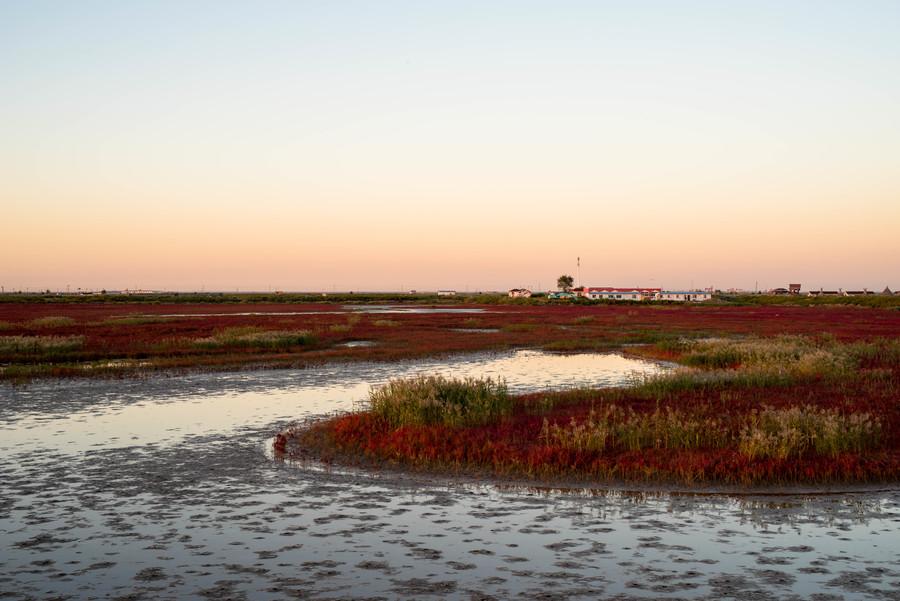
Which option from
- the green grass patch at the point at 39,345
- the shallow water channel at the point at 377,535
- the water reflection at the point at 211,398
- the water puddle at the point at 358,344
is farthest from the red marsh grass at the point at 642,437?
the green grass patch at the point at 39,345

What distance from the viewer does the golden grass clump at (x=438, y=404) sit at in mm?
19641

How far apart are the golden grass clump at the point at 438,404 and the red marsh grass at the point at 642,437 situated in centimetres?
6

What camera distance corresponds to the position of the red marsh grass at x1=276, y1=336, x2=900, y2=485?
1520cm

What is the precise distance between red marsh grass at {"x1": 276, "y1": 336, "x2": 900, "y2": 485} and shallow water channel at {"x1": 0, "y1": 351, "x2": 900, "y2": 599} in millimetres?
1074

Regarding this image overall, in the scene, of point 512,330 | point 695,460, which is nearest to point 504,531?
point 695,460

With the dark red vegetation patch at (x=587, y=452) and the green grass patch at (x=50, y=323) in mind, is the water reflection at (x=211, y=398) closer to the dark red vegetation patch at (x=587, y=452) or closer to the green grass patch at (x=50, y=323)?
the dark red vegetation patch at (x=587, y=452)

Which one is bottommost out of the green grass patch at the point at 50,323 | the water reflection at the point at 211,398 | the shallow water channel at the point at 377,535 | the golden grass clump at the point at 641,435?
the water reflection at the point at 211,398

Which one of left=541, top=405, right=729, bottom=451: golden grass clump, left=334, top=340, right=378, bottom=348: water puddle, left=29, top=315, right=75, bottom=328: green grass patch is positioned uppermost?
left=29, top=315, right=75, bottom=328: green grass patch

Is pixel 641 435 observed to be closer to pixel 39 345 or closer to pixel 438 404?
pixel 438 404

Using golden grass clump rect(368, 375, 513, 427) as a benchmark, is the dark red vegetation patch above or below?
below

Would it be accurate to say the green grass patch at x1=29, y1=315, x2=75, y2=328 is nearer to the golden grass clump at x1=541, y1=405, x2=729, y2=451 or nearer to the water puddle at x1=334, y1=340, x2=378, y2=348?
the water puddle at x1=334, y1=340, x2=378, y2=348

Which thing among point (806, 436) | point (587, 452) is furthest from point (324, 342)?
point (806, 436)

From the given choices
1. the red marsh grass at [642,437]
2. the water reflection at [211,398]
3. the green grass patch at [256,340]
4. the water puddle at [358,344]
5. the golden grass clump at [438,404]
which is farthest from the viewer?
the water puddle at [358,344]

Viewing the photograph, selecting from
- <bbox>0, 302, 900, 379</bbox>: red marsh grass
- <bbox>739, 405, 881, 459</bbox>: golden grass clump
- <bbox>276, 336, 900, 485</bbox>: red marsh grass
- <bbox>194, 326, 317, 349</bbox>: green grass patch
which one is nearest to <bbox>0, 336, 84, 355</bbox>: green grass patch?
<bbox>0, 302, 900, 379</bbox>: red marsh grass
